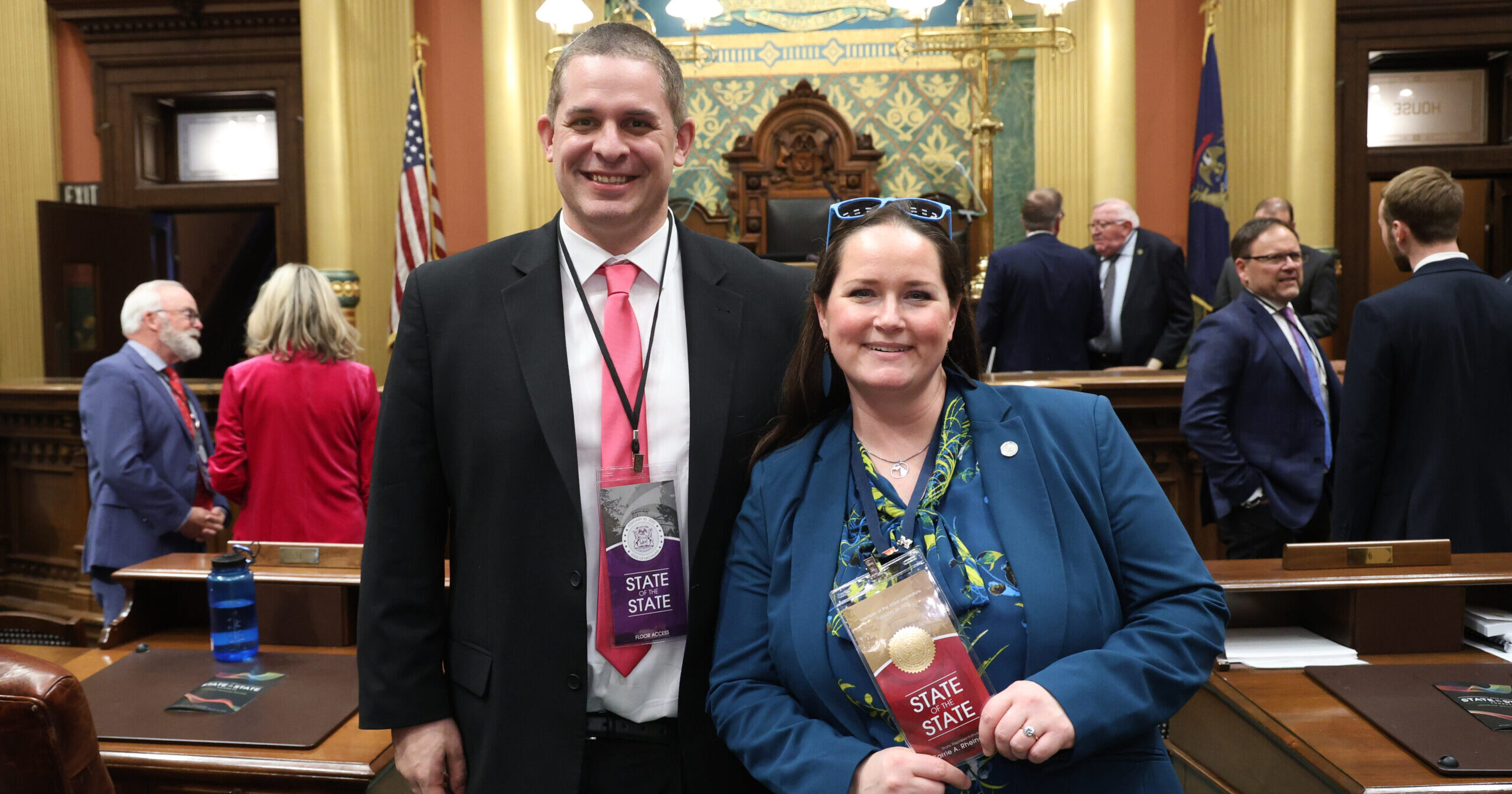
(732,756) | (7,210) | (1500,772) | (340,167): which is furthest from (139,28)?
(1500,772)

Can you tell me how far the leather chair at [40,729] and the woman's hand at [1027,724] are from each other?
3.39 feet

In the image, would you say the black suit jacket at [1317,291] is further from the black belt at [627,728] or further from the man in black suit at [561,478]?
the black belt at [627,728]

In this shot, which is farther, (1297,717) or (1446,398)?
(1446,398)

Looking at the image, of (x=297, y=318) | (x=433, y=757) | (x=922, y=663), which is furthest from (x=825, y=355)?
(x=297, y=318)

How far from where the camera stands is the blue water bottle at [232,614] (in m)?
2.24

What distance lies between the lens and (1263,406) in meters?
3.41

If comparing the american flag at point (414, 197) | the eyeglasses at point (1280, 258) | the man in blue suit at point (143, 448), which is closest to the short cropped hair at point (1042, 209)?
the eyeglasses at point (1280, 258)

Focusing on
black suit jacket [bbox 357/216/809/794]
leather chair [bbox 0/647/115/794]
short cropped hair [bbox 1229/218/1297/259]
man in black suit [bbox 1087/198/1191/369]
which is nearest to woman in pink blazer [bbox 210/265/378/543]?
black suit jacket [bbox 357/216/809/794]

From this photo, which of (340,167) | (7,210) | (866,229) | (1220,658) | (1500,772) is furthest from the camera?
(7,210)

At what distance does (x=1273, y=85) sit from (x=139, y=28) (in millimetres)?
7978

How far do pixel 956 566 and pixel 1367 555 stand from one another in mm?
1416

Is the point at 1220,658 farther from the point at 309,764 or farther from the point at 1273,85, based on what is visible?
the point at 1273,85

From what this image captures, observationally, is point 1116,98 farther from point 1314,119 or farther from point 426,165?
point 426,165

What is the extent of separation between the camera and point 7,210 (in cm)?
782
